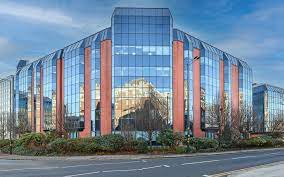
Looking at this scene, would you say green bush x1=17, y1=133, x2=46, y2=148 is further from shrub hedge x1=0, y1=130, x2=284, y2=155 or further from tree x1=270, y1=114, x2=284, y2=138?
tree x1=270, y1=114, x2=284, y2=138

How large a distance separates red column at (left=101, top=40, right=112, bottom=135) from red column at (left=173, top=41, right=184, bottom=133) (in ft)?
36.1

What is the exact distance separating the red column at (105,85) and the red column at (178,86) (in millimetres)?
11018

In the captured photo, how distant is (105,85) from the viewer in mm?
68875

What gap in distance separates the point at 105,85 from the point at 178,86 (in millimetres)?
12406

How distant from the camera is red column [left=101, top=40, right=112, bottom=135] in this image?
222ft

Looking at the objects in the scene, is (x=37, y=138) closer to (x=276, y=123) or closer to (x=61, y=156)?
(x=61, y=156)

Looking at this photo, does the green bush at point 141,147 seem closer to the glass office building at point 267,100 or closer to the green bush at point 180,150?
the green bush at point 180,150

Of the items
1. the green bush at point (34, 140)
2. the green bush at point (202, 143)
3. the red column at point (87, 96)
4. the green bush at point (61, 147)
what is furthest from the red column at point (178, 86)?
Answer: the green bush at point (61, 147)

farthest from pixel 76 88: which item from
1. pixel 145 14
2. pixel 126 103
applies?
pixel 145 14

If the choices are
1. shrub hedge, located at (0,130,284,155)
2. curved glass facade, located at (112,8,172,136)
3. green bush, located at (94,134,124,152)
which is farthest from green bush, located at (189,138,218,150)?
curved glass facade, located at (112,8,172,136)

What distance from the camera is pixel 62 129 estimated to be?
202ft

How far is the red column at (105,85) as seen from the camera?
222 feet

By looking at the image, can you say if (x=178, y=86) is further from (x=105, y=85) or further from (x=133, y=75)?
(x=105, y=85)

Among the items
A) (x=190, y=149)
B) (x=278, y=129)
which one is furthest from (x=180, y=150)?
(x=278, y=129)
